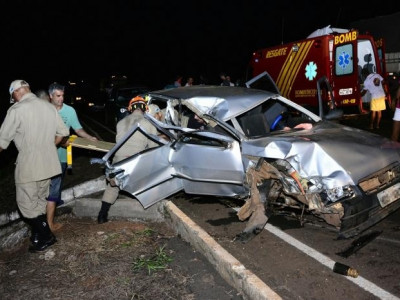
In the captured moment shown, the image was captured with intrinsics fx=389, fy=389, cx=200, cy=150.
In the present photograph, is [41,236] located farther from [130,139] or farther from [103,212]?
[130,139]

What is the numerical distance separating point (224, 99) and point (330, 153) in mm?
1483

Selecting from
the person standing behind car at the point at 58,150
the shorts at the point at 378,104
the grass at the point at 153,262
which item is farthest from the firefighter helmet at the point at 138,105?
the shorts at the point at 378,104

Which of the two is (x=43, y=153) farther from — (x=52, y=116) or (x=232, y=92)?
(x=232, y=92)

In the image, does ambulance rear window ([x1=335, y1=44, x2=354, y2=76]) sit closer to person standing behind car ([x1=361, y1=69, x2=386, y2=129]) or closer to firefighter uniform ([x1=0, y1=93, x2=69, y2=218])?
person standing behind car ([x1=361, y1=69, x2=386, y2=129])

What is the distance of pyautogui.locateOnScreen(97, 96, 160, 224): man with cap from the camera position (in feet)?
16.3

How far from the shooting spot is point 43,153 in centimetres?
433

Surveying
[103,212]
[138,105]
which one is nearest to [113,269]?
[103,212]

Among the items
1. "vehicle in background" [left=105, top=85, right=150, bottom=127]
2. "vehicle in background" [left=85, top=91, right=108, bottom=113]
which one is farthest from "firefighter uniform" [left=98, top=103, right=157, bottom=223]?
"vehicle in background" [left=85, top=91, right=108, bottom=113]

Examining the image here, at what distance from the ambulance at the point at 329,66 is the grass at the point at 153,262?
560cm

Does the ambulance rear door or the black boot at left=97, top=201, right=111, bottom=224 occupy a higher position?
the ambulance rear door

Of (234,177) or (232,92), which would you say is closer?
(234,177)

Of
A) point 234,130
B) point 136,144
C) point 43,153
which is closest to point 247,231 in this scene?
point 234,130

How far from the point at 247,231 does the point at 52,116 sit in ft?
8.22

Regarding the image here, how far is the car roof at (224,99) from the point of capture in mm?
4637
